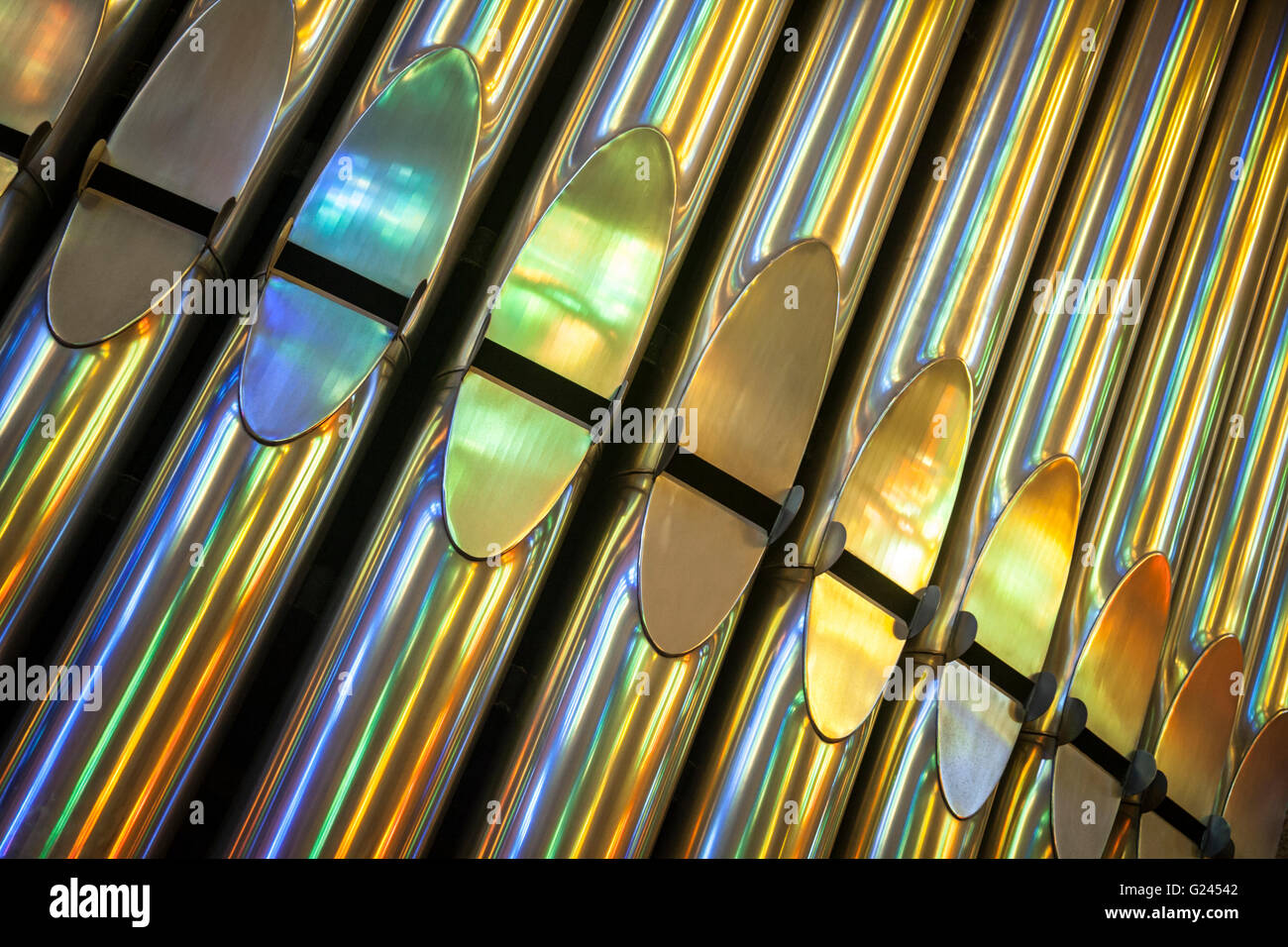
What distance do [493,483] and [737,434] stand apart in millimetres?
787

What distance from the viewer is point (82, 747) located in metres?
2.89

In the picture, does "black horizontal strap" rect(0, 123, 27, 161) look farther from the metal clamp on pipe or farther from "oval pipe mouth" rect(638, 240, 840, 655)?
the metal clamp on pipe

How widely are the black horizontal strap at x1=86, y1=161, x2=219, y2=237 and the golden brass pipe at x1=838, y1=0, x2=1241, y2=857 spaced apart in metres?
2.60

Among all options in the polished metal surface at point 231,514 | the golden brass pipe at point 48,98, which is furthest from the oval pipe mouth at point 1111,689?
the golden brass pipe at point 48,98

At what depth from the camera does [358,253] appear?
11.2 ft

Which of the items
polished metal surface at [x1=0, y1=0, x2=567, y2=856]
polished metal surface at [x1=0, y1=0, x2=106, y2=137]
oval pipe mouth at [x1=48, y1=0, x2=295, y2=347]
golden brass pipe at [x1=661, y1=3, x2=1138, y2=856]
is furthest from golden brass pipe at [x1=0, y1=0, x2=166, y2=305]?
golden brass pipe at [x1=661, y1=3, x2=1138, y2=856]

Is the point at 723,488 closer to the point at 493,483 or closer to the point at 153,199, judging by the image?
the point at 493,483

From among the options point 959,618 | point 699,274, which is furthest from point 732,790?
point 699,274

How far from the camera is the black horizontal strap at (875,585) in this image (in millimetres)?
3941

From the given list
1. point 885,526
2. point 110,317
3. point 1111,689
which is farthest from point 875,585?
point 110,317

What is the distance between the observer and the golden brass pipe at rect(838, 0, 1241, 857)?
4145mm

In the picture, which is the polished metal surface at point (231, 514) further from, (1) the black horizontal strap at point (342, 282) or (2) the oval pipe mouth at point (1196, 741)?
(2) the oval pipe mouth at point (1196, 741)

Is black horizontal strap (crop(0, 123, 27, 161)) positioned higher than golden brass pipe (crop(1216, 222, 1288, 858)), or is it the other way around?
golden brass pipe (crop(1216, 222, 1288, 858))

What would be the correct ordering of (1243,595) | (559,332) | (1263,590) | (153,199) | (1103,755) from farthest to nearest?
(1263,590) → (1243,595) → (1103,755) → (559,332) → (153,199)
